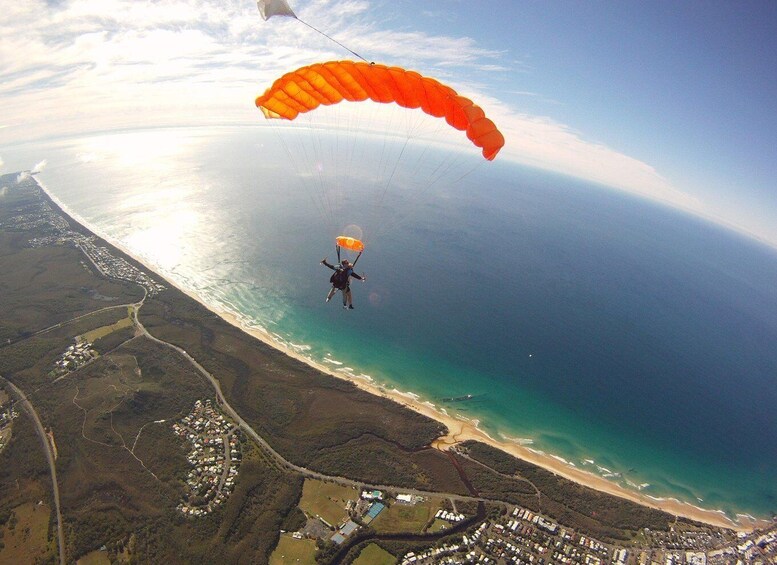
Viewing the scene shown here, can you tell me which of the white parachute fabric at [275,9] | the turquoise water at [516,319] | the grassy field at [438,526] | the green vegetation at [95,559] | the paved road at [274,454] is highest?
the white parachute fabric at [275,9]

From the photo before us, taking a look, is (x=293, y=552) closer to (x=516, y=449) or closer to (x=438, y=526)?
(x=438, y=526)

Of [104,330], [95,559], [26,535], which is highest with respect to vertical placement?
[95,559]

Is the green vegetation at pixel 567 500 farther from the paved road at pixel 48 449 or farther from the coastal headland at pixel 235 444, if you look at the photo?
the paved road at pixel 48 449

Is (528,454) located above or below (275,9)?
below

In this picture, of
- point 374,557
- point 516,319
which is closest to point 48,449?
point 374,557

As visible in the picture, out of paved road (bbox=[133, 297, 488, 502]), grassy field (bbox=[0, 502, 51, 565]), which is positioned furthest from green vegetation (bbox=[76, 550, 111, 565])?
paved road (bbox=[133, 297, 488, 502])

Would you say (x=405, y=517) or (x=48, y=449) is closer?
(x=405, y=517)

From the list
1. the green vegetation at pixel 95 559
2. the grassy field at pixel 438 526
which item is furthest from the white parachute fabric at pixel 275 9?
the green vegetation at pixel 95 559
